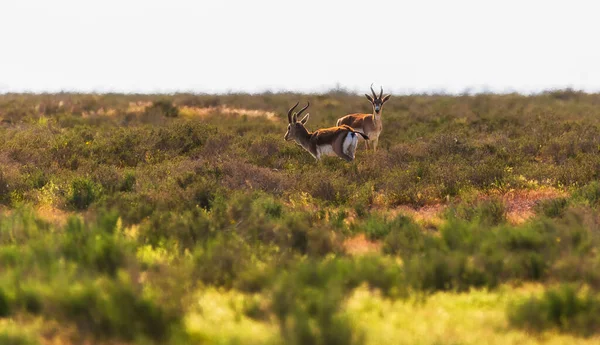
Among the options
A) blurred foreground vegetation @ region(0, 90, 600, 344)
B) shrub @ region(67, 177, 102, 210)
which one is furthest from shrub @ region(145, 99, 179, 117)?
shrub @ region(67, 177, 102, 210)

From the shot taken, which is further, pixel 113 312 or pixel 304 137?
pixel 304 137

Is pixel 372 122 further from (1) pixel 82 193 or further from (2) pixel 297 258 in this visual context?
(2) pixel 297 258


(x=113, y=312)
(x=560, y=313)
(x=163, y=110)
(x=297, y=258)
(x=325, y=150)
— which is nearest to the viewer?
(x=113, y=312)

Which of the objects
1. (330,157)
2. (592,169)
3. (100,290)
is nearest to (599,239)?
(100,290)

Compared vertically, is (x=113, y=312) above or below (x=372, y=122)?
below

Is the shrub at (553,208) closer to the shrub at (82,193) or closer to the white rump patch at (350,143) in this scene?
the white rump patch at (350,143)

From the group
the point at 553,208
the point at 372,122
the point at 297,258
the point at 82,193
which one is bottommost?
the point at 82,193

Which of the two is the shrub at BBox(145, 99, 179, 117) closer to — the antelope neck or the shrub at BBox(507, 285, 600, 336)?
the antelope neck

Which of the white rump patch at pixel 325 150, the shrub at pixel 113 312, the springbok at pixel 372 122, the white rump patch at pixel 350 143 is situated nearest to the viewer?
the shrub at pixel 113 312

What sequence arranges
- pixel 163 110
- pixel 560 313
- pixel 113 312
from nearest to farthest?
pixel 113 312
pixel 560 313
pixel 163 110

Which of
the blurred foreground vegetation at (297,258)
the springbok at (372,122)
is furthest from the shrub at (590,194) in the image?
the springbok at (372,122)

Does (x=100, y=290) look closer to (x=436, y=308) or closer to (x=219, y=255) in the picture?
(x=219, y=255)

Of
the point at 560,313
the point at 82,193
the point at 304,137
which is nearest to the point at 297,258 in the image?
the point at 560,313

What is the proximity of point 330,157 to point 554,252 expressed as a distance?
1015 cm
